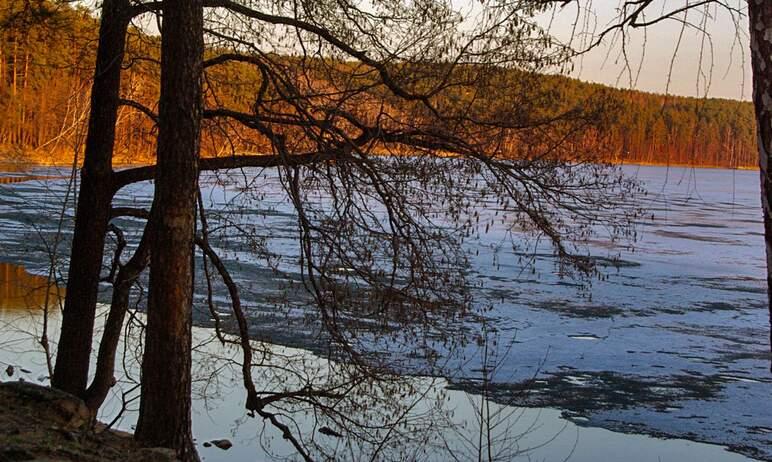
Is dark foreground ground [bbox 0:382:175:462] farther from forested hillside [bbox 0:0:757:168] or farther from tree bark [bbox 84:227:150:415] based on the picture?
forested hillside [bbox 0:0:757:168]

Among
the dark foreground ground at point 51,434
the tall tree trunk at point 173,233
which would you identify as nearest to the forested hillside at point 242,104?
the tall tree trunk at point 173,233

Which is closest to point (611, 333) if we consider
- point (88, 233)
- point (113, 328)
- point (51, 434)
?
point (113, 328)

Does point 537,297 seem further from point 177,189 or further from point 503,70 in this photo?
point 177,189

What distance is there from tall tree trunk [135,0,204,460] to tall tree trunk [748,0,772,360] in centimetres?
400

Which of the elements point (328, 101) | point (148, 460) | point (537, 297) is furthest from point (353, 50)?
point (537, 297)

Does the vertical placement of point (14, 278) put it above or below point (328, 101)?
below

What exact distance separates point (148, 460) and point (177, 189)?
1936mm

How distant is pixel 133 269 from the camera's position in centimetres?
815

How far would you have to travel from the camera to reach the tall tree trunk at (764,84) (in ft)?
10.8

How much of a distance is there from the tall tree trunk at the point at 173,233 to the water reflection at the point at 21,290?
740 centimetres

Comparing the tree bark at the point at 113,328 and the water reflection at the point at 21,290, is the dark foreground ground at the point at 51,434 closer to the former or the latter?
the tree bark at the point at 113,328

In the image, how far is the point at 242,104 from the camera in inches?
347

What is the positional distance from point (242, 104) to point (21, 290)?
26.9ft

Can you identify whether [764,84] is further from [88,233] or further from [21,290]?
[21,290]
